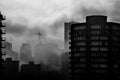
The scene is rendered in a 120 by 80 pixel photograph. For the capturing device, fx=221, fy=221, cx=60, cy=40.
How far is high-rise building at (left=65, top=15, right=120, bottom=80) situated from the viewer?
107 meters

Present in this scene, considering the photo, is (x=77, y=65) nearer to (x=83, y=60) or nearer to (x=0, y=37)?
(x=83, y=60)

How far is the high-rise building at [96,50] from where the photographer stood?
351 ft

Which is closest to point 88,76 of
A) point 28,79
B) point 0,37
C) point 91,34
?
point 91,34

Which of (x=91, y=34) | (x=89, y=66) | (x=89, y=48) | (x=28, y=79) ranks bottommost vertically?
(x=28, y=79)

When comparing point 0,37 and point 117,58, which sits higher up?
point 0,37

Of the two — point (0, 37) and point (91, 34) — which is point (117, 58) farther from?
point (0, 37)

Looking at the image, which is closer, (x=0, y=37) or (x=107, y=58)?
(x=0, y=37)

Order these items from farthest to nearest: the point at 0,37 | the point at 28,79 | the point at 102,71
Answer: the point at 28,79 → the point at 102,71 → the point at 0,37

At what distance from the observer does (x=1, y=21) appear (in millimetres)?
69312

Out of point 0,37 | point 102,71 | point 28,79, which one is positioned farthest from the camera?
point 28,79

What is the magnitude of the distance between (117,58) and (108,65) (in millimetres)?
6925

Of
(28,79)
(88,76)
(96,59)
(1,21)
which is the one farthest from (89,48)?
(1,21)

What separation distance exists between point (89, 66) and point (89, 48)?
8939 millimetres

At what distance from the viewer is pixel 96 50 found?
356ft
